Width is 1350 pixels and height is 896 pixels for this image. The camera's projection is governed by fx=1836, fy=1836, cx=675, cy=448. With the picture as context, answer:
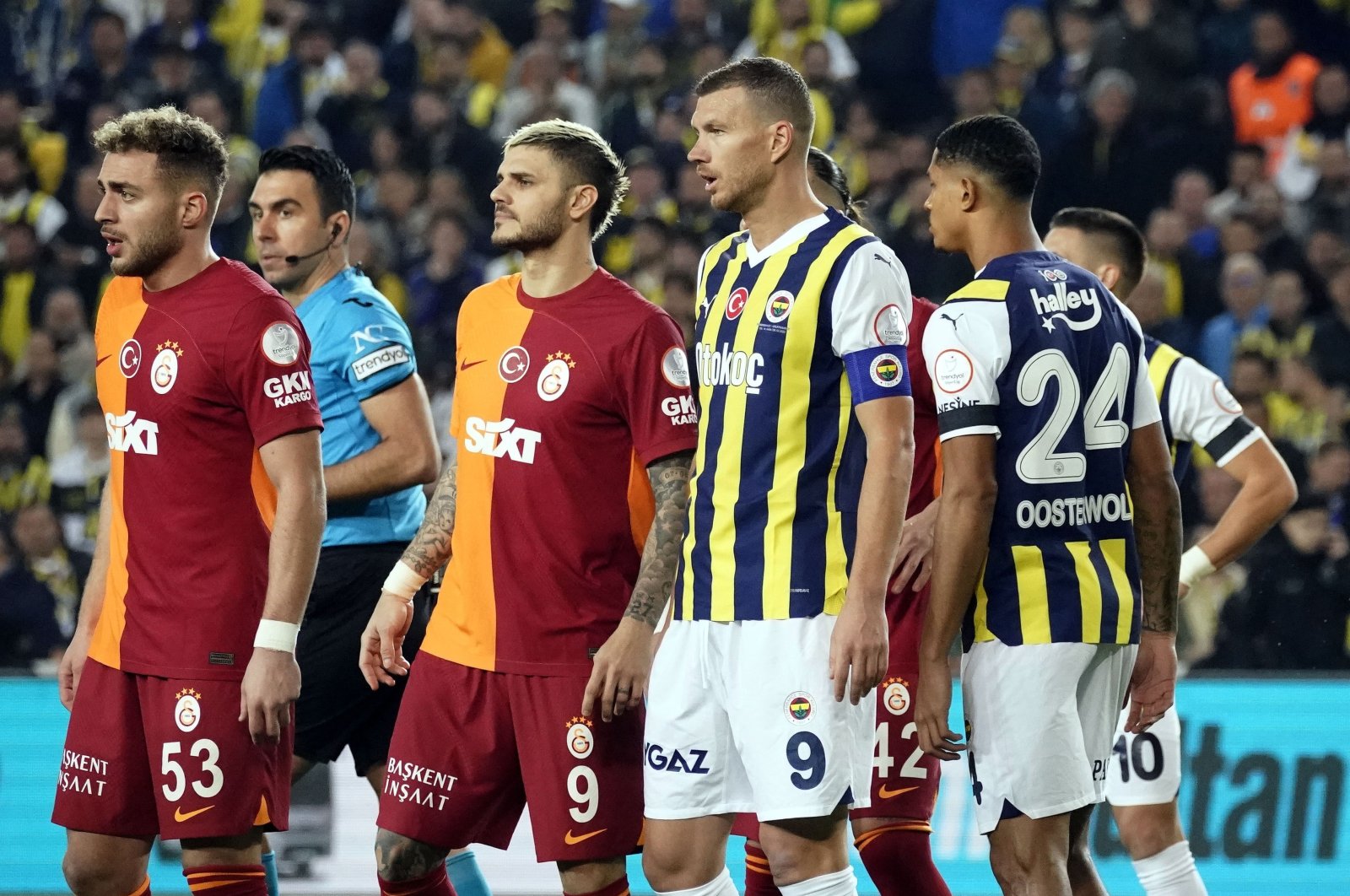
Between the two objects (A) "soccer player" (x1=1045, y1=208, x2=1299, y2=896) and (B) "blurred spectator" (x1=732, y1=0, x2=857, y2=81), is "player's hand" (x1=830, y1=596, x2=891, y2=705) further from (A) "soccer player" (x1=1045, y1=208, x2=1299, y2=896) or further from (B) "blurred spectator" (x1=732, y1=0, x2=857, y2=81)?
(B) "blurred spectator" (x1=732, y1=0, x2=857, y2=81)

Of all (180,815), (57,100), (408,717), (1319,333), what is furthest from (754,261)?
(57,100)

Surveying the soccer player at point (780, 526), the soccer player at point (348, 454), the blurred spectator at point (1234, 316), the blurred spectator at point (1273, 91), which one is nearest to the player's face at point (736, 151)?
the soccer player at point (780, 526)

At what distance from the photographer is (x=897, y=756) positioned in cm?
514

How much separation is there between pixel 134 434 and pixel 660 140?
8.30 m

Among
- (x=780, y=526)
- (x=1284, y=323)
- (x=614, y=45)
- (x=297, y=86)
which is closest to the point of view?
(x=780, y=526)

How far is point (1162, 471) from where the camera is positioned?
4.62 metres

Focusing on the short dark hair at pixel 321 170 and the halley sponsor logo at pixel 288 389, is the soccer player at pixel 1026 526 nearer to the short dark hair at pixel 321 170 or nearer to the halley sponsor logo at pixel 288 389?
the halley sponsor logo at pixel 288 389

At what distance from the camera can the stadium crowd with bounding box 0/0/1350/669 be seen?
10828 mm

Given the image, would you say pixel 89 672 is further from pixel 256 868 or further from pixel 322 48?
pixel 322 48

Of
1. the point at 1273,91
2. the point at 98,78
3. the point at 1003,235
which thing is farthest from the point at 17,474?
the point at 1273,91

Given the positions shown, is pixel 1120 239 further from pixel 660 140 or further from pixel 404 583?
pixel 660 140

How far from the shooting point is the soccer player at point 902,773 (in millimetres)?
5062

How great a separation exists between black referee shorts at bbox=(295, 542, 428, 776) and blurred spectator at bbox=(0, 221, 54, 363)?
7099 mm

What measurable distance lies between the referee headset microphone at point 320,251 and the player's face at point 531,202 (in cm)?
116
